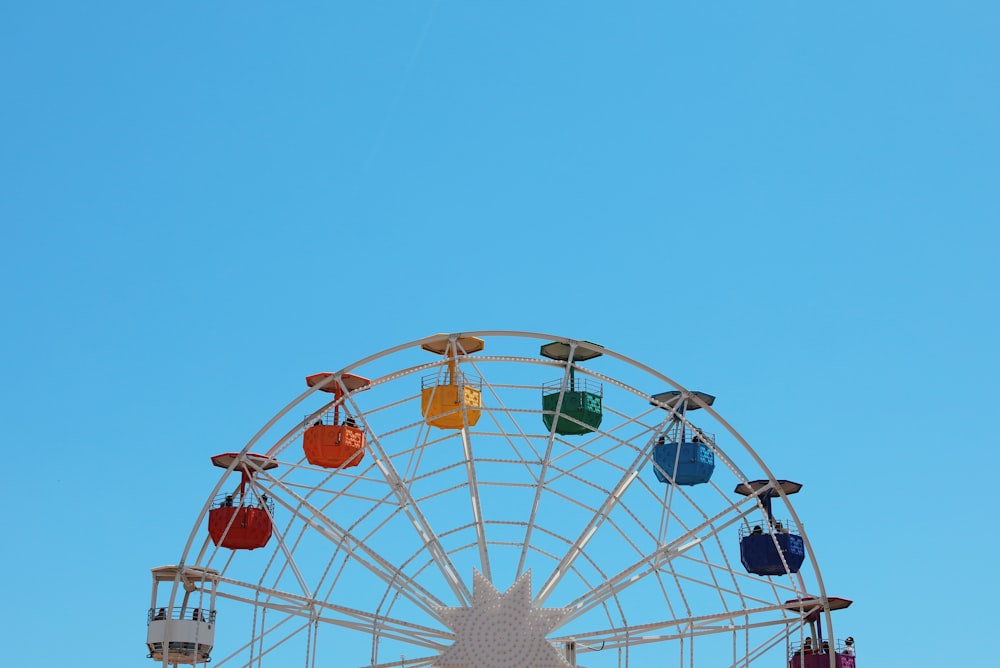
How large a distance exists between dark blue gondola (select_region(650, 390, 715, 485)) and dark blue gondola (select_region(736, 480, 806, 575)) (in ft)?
3.95

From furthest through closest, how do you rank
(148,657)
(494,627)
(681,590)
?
1. (681,590)
2. (148,657)
3. (494,627)

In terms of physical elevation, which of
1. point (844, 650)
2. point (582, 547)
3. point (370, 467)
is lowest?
point (844, 650)

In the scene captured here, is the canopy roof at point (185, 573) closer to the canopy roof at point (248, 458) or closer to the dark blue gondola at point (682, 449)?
the canopy roof at point (248, 458)

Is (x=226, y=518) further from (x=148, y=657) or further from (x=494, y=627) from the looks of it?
(x=494, y=627)

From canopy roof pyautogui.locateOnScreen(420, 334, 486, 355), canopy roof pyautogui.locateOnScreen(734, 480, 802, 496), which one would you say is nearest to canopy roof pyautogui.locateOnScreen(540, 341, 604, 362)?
canopy roof pyautogui.locateOnScreen(420, 334, 486, 355)

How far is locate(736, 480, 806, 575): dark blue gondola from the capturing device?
1452 inches

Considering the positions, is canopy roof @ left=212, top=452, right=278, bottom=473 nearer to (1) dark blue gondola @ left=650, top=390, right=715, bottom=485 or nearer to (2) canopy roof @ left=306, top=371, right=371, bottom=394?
(2) canopy roof @ left=306, top=371, right=371, bottom=394

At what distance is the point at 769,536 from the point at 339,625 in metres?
10.8

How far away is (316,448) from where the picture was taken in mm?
36938

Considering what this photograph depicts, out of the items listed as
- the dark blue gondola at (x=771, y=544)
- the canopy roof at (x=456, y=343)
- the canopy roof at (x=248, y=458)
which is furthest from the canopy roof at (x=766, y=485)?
the canopy roof at (x=248, y=458)

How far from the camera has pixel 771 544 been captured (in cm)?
3700

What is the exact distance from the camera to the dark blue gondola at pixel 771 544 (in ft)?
121

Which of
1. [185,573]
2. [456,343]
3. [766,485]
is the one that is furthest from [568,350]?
[185,573]

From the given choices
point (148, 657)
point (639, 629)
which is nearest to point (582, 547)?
point (639, 629)
